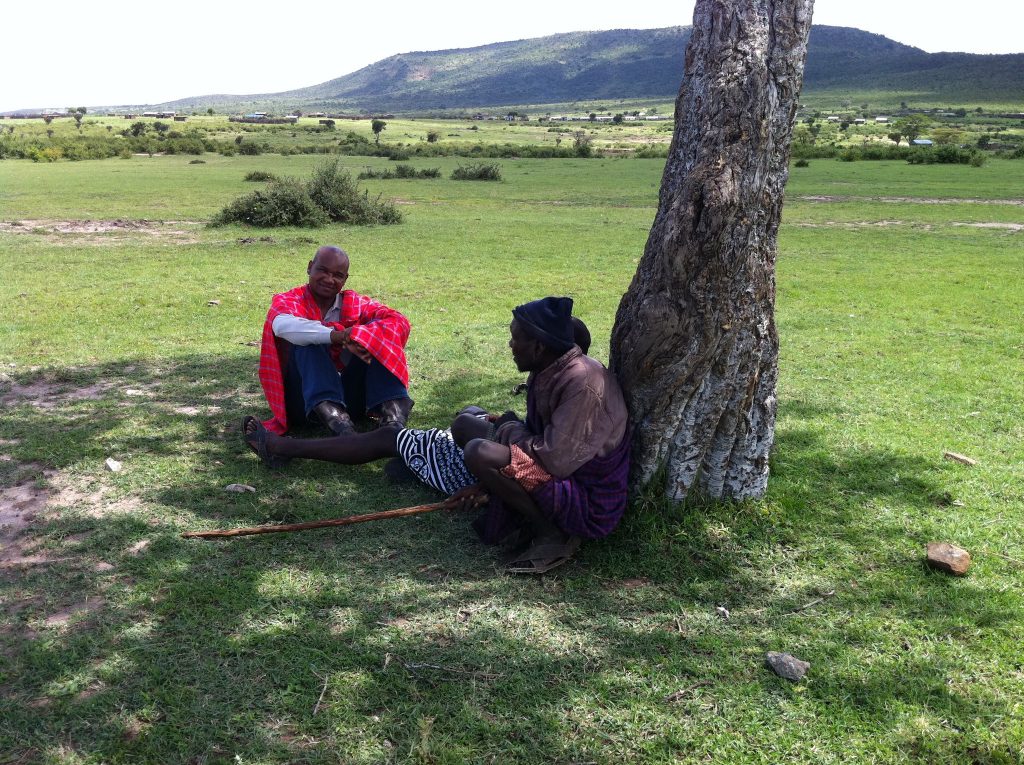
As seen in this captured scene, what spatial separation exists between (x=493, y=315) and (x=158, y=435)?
5458mm

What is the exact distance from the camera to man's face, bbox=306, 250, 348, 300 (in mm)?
5922

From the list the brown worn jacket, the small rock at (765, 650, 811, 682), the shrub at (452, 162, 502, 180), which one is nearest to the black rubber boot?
the brown worn jacket

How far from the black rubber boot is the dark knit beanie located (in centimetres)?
207

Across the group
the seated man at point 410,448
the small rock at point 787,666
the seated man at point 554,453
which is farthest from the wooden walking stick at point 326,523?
the small rock at point 787,666

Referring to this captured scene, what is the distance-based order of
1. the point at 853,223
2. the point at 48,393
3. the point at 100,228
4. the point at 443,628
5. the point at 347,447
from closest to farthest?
the point at 443,628, the point at 347,447, the point at 48,393, the point at 100,228, the point at 853,223

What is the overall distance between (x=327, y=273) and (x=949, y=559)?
4.50 m

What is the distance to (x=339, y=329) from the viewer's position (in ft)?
19.7

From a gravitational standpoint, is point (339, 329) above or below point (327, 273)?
below

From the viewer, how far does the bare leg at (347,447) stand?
5305mm

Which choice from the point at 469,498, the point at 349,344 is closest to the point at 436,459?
the point at 469,498

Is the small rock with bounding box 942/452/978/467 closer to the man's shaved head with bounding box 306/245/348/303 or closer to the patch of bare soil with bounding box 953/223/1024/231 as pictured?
the man's shaved head with bounding box 306/245/348/303

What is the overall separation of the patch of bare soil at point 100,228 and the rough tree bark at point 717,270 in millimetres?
15010

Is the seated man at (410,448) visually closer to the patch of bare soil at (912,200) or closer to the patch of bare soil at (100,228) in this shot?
the patch of bare soil at (100,228)

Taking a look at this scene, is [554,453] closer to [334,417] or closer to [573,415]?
[573,415]
